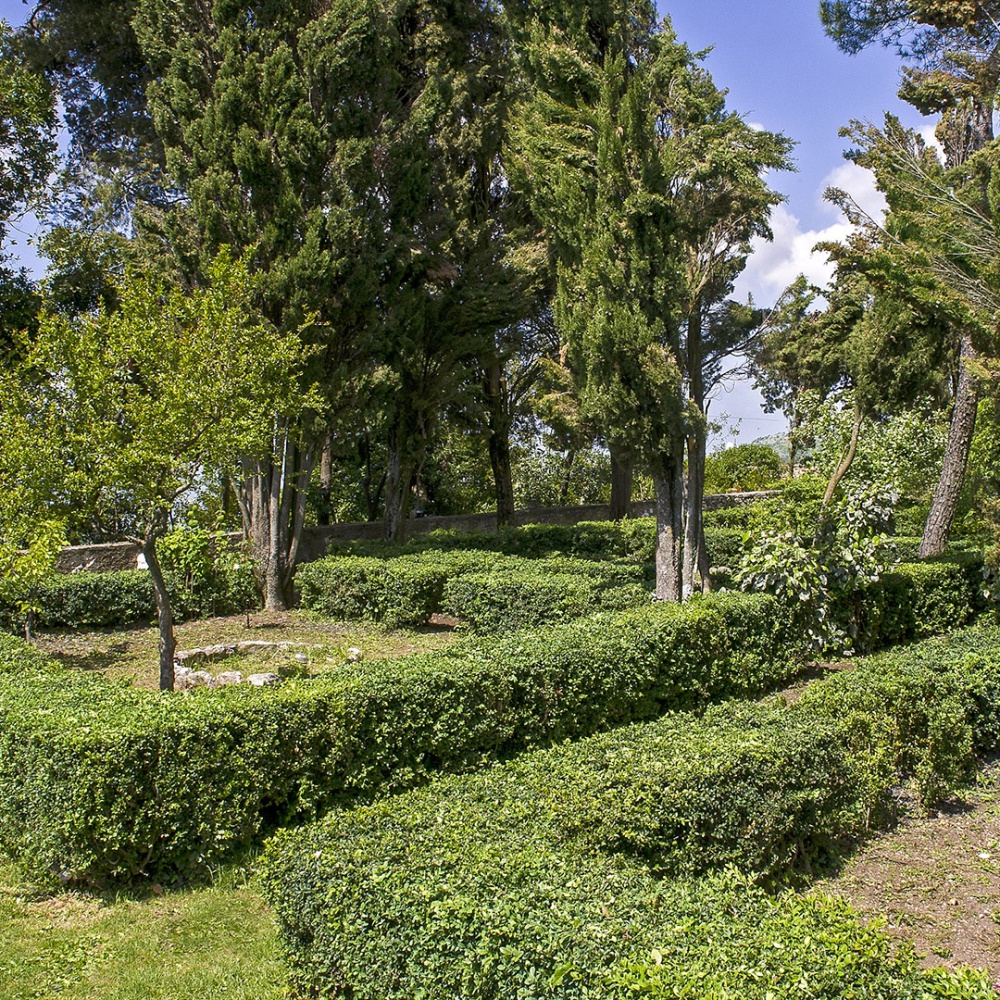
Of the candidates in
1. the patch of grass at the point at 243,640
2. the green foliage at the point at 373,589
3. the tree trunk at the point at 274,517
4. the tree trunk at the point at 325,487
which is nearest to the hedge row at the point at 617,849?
the patch of grass at the point at 243,640

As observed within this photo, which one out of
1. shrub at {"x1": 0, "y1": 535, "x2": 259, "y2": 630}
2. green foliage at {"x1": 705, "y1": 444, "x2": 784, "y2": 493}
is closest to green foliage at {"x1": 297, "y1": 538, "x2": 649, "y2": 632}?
shrub at {"x1": 0, "y1": 535, "x2": 259, "y2": 630}

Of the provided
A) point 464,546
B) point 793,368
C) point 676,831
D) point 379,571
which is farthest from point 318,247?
point 793,368

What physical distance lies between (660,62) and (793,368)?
23.3 m

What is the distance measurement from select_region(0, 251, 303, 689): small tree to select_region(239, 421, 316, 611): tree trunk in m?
6.14

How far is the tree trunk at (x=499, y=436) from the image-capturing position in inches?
834

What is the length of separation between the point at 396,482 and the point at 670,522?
7618 mm

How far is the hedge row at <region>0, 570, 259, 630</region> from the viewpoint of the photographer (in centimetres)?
1272

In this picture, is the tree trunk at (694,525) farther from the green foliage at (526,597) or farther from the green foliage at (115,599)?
the green foliage at (115,599)

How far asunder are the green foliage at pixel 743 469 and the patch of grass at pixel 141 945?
2945 cm

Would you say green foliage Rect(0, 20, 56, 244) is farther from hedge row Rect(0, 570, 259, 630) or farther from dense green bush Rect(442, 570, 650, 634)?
dense green bush Rect(442, 570, 650, 634)

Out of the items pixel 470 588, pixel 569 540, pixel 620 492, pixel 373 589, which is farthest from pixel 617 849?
pixel 620 492

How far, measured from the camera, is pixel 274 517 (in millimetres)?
14531

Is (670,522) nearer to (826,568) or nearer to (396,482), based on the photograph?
(826,568)

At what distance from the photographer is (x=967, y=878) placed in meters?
4.99
